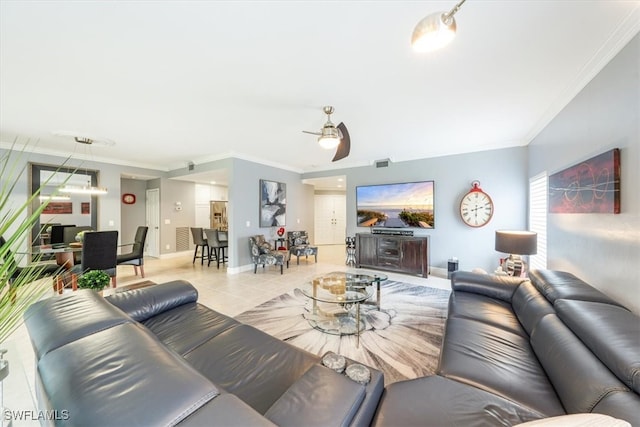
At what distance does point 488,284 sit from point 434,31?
2.34m

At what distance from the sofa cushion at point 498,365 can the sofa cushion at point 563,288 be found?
17.3 inches

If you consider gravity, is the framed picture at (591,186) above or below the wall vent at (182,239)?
above

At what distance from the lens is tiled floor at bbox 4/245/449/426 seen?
1529 millimetres

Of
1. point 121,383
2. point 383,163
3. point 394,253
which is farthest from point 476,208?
point 121,383

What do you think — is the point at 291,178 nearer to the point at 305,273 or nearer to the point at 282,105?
the point at 305,273

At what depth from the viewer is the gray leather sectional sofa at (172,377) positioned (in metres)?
0.73

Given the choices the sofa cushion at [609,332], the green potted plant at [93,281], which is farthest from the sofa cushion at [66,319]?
the sofa cushion at [609,332]

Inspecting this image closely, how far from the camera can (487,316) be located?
2016 mm

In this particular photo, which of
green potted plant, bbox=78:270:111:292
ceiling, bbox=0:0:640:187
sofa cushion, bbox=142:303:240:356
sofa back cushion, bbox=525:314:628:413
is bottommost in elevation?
sofa cushion, bbox=142:303:240:356

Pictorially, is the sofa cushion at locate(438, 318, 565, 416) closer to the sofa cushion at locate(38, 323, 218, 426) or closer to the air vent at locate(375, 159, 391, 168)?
the sofa cushion at locate(38, 323, 218, 426)

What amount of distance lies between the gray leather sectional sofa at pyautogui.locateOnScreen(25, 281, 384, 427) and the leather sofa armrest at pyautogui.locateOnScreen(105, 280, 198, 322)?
27cm

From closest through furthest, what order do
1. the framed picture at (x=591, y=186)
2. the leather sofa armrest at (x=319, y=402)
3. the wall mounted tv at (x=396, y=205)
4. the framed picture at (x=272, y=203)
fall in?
the leather sofa armrest at (x=319, y=402) → the framed picture at (x=591, y=186) → the wall mounted tv at (x=396, y=205) → the framed picture at (x=272, y=203)

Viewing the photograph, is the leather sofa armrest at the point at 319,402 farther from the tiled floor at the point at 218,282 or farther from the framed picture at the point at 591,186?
the framed picture at the point at 591,186

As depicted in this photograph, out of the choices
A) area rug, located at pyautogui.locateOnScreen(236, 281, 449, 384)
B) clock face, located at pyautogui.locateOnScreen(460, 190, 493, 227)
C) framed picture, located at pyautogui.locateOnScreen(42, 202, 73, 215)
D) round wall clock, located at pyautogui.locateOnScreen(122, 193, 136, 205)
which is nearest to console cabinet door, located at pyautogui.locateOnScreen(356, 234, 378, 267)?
area rug, located at pyautogui.locateOnScreen(236, 281, 449, 384)
